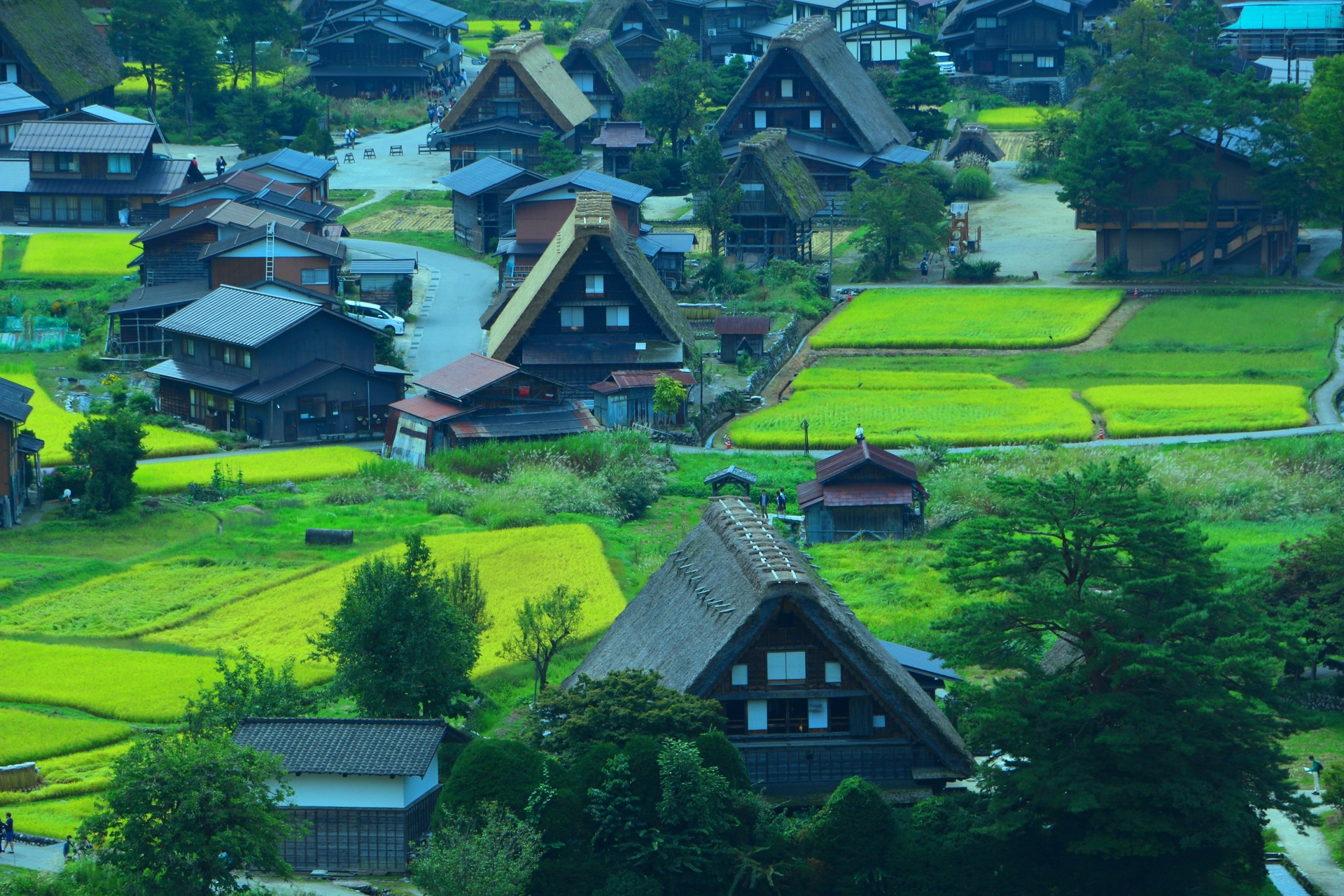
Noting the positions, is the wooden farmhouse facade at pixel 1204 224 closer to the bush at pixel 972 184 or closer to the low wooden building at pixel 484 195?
the bush at pixel 972 184

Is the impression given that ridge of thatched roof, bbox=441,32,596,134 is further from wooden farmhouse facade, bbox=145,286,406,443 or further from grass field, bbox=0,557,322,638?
grass field, bbox=0,557,322,638

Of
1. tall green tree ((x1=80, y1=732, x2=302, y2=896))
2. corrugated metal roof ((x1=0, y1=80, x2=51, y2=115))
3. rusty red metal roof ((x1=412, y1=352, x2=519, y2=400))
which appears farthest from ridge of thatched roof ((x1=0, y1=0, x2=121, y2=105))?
tall green tree ((x1=80, y1=732, x2=302, y2=896))

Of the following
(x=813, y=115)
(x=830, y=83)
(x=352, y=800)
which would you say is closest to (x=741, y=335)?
(x=830, y=83)

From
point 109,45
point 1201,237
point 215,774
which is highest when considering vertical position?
point 109,45

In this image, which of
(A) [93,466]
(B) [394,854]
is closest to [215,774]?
(B) [394,854]

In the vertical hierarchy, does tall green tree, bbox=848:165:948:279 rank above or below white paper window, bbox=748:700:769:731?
above

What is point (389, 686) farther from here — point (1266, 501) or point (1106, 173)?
point (1106, 173)
